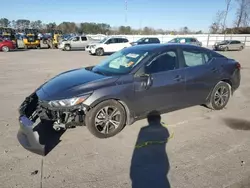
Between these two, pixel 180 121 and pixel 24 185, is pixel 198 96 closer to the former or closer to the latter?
pixel 180 121

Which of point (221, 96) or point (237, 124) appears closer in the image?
point (237, 124)

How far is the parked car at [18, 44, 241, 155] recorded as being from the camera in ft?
12.2

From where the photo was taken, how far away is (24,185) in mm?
2768

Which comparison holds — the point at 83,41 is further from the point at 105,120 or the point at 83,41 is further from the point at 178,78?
the point at 105,120

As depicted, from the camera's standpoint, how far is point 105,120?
3953 millimetres

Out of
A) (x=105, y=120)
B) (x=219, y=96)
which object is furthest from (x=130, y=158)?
(x=219, y=96)

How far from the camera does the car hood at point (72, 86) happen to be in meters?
3.76

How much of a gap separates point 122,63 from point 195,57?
1.65 meters

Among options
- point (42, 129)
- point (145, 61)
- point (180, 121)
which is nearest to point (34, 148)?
point (42, 129)

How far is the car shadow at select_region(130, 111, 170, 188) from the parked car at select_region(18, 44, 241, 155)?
1.29 feet

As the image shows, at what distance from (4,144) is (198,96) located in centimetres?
388

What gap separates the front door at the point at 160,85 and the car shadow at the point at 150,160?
0.30 m

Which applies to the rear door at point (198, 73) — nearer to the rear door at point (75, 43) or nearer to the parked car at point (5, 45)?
the parked car at point (5, 45)

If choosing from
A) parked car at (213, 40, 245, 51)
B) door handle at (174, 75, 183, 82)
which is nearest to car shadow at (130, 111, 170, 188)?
door handle at (174, 75, 183, 82)
